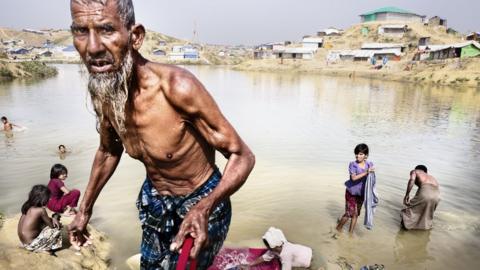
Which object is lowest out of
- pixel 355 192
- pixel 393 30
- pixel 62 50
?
pixel 355 192

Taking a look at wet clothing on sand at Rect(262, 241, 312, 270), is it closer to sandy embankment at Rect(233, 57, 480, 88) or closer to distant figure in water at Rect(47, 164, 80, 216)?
distant figure in water at Rect(47, 164, 80, 216)

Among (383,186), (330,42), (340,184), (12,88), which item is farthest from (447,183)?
(330,42)

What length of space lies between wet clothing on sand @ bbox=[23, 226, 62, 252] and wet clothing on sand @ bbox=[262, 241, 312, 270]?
237 centimetres

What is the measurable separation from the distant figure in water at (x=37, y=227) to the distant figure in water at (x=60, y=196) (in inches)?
46.4

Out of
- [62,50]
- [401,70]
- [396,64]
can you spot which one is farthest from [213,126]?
[62,50]

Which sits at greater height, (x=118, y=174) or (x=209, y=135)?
(x=209, y=135)

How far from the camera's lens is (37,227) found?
393cm

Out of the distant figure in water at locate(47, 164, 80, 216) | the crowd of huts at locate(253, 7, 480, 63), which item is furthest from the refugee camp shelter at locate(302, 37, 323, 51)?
the distant figure in water at locate(47, 164, 80, 216)

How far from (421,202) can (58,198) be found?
5.45 m

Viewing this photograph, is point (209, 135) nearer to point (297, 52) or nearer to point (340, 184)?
point (340, 184)

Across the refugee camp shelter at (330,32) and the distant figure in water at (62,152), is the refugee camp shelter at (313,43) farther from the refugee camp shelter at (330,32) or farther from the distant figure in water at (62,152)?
the distant figure in water at (62,152)

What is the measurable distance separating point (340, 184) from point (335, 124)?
7.75 metres

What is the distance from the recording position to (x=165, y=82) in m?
1.85

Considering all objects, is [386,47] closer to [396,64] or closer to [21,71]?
[396,64]
